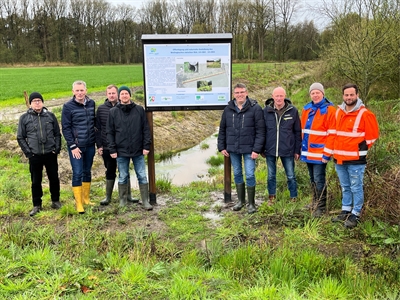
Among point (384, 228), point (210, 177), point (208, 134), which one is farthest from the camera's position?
point (208, 134)

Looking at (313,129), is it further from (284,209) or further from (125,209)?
(125,209)

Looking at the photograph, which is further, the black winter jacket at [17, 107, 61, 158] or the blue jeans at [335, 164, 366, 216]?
the black winter jacket at [17, 107, 61, 158]

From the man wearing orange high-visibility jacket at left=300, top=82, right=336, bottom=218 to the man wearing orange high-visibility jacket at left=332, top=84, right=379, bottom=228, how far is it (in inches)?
8.5

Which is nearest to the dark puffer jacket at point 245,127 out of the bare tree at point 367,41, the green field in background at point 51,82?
the bare tree at point 367,41

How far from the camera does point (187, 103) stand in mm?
6836

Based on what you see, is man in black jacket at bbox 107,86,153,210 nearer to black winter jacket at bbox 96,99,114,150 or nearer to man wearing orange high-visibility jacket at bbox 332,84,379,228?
black winter jacket at bbox 96,99,114,150

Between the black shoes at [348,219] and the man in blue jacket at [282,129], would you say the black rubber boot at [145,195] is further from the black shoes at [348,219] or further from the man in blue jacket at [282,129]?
the black shoes at [348,219]

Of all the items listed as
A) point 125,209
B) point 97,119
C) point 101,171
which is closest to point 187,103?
point 97,119

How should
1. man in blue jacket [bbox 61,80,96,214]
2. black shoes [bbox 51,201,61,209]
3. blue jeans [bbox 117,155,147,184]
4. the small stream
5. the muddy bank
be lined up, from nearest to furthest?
1. man in blue jacket [bbox 61,80,96,214]
2. blue jeans [bbox 117,155,147,184]
3. black shoes [bbox 51,201,61,209]
4. the small stream
5. the muddy bank

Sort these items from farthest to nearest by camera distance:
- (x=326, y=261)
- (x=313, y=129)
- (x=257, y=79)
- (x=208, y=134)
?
(x=257, y=79) → (x=208, y=134) → (x=313, y=129) → (x=326, y=261)

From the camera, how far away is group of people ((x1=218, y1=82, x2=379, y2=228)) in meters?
5.11

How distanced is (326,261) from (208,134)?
13155mm

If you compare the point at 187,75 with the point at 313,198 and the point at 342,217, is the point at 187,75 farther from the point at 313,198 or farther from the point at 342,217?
the point at 342,217

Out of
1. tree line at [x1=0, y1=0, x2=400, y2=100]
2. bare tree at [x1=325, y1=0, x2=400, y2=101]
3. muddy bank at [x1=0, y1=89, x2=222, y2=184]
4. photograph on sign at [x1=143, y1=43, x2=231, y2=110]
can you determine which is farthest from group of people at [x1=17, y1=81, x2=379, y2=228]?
tree line at [x1=0, y1=0, x2=400, y2=100]
